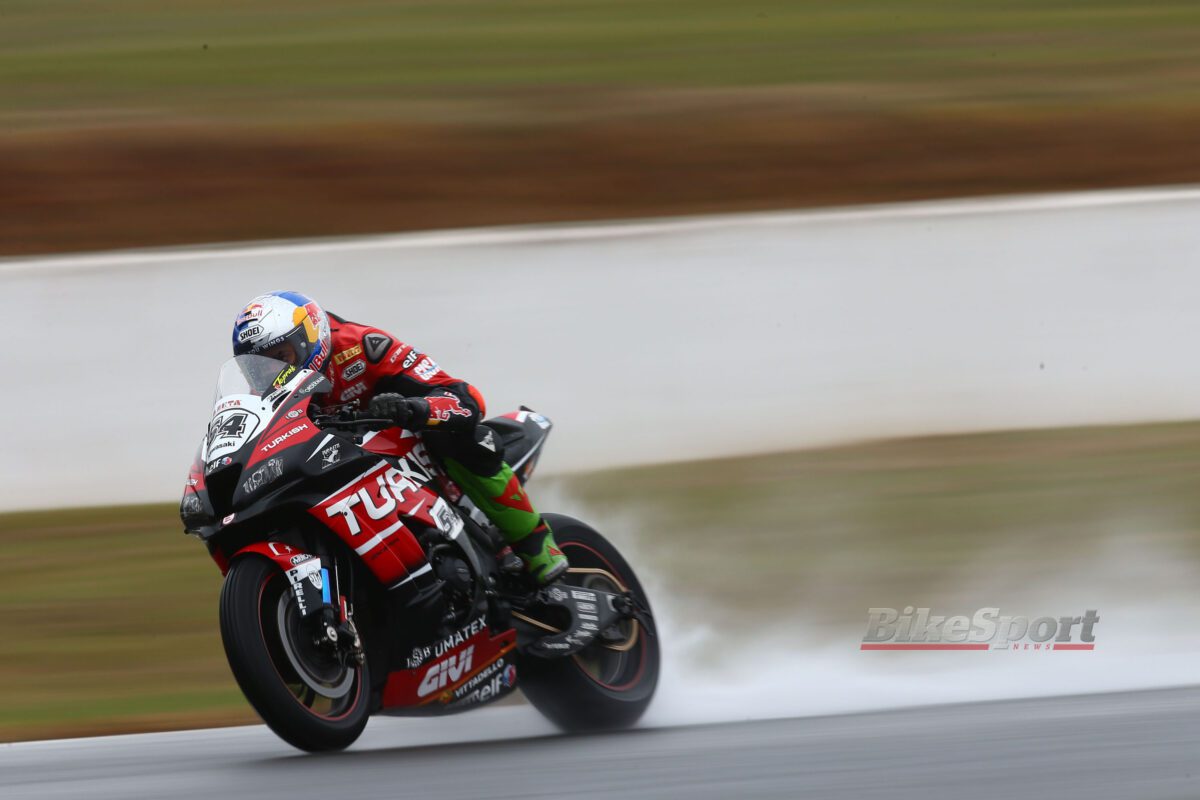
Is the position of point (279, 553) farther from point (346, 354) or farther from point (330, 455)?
point (346, 354)

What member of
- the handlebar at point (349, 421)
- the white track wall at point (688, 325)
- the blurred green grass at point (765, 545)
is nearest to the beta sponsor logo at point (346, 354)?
the handlebar at point (349, 421)

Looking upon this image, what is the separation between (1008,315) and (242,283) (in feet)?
16.1

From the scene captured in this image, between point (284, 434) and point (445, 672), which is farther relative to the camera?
point (445, 672)

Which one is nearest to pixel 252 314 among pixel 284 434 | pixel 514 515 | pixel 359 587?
pixel 284 434

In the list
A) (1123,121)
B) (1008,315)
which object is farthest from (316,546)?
(1123,121)

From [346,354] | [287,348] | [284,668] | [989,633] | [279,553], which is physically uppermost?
[287,348]

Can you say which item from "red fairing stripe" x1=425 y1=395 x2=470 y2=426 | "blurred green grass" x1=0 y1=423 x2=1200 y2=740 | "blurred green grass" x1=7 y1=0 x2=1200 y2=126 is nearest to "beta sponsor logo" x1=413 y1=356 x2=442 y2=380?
"red fairing stripe" x1=425 y1=395 x2=470 y2=426

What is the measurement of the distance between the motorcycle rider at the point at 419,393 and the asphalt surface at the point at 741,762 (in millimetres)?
736

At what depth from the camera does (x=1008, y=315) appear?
10195mm

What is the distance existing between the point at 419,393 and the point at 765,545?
4.37m

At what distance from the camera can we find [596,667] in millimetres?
5793

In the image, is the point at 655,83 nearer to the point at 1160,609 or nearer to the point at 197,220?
the point at 197,220

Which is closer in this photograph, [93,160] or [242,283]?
[242,283]

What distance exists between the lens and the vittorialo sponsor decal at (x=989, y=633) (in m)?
6.35
